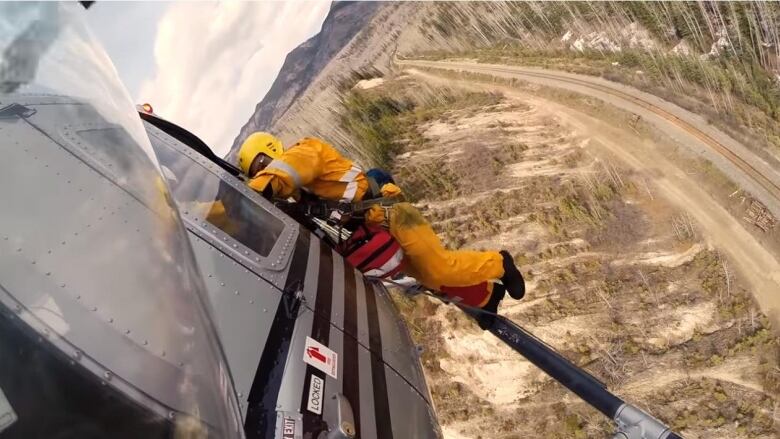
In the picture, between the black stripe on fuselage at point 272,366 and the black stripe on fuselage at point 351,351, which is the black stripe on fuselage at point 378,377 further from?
the black stripe on fuselage at point 272,366

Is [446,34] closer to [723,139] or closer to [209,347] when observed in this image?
[723,139]

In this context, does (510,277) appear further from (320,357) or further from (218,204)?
(218,204)

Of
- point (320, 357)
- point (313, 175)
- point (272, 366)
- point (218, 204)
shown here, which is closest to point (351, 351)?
point (320, 357)

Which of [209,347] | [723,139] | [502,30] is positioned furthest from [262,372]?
[502,30]

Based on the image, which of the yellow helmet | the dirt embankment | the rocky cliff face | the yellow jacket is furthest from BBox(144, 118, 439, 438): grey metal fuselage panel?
the rocky cliff face

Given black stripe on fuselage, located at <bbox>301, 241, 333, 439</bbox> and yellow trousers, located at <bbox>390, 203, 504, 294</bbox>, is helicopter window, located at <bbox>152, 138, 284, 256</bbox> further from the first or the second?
yellow trousers, located at <bbox>390, 203, 504, 294</bbox>

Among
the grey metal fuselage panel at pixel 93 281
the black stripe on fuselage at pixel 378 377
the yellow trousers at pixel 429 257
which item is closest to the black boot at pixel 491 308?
the yellow trousers at pixel 429 257
